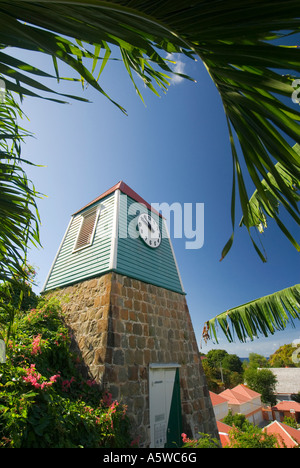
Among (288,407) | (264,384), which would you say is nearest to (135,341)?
(288,407)

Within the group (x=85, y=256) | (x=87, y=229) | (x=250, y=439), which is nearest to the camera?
(x=250, y=439)

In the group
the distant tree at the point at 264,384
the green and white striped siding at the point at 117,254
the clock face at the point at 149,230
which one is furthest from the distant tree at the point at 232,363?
the clock face at the point at 149,230

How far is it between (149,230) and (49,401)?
575cm

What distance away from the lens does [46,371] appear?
4.16 metres

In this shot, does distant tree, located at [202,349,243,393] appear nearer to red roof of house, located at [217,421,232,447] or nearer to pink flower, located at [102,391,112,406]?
red roof of house, located at [217,421,232,447]

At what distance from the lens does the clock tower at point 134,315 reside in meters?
5.05

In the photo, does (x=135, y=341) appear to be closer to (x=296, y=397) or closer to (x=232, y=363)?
(x=296, y=397)

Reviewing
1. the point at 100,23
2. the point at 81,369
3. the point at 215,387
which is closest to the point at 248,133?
the point at 100,23

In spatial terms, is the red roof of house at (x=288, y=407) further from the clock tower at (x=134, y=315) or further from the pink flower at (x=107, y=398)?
the pink flower at (x=107, y=398)

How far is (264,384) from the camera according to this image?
30.9m

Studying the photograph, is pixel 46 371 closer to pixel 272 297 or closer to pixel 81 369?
pixel 81 369

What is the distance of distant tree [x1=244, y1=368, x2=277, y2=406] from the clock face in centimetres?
3423

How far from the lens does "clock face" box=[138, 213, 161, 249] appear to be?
7663 mm

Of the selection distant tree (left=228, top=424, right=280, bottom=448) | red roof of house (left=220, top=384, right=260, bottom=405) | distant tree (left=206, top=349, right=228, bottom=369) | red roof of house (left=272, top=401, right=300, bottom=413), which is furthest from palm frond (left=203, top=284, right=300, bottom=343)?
distant tree (left=206, top=349, right=228, bottom=369)
